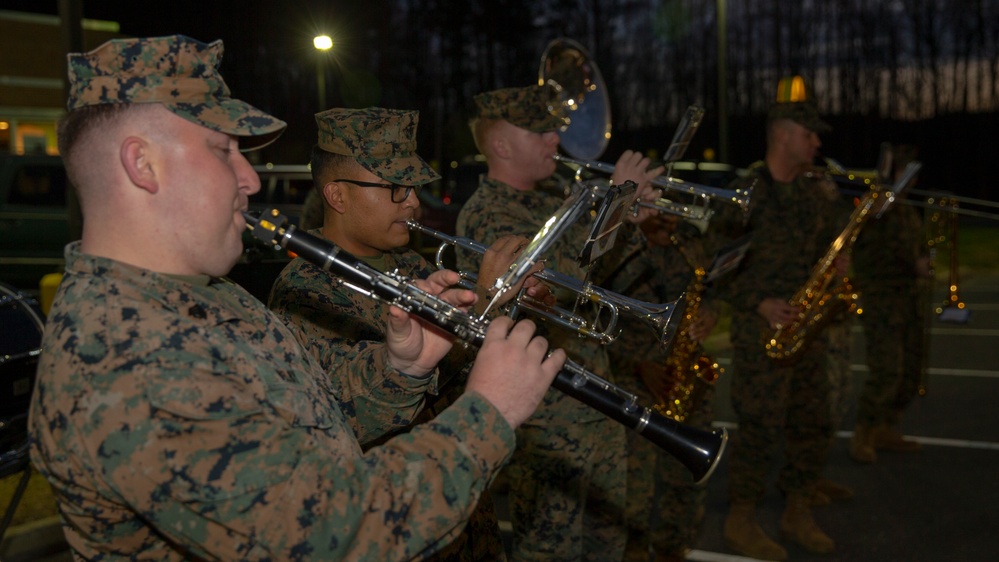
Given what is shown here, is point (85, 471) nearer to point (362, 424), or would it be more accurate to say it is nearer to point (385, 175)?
point (362, 424)

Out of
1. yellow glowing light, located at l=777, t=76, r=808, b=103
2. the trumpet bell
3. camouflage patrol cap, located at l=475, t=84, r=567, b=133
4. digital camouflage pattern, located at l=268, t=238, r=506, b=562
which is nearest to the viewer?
digital camouflage pattern, located at l=268, t=238, r=506, b=562

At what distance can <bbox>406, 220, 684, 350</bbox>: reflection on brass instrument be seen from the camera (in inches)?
117

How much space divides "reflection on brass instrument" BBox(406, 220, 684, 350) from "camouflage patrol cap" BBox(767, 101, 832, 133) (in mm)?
2670

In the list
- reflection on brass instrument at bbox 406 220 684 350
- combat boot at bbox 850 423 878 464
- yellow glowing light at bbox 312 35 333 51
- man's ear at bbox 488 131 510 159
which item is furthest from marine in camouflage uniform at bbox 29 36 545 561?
combat boot at bbox 850 423 878 464

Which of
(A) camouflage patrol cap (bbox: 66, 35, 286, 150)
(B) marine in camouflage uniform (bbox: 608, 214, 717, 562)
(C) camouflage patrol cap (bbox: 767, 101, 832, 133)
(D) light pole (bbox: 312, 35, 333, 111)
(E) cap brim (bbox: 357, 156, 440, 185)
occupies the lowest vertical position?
(B) marine in camouflage uniform (bbox: 608, 214, 717, 562)

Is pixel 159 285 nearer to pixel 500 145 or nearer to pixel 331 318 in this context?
pixel 331 318

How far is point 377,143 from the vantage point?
3.23 meters

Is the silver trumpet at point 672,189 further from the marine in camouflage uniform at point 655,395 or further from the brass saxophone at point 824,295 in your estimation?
the brass saxophone at point 824,295

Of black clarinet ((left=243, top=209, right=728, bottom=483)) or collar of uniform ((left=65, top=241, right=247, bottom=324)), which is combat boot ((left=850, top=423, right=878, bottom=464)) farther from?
collar of uniform ((left=65, top=241, right=247, bottom=324))

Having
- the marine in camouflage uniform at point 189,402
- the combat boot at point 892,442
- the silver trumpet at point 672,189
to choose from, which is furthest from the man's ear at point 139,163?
the combat boot at point 892,442

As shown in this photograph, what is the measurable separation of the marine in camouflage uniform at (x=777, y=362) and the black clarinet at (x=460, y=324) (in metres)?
3.11

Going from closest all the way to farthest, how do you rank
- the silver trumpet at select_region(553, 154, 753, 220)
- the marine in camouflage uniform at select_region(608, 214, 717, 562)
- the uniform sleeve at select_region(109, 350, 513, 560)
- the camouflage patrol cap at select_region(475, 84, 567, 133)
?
the uniform sleeve at select_region(109, 350, 513, 560), the camouflage patrol cap at select_region(475, 84, 567, 133), the silver trumpet at select_region(553, 154, 753, 220), the marine in camouflage uniform at select_region(608, 214, 717, 562)

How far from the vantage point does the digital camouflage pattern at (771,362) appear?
→ 5.30 meters

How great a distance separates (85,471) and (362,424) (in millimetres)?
1086
